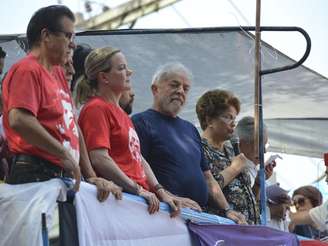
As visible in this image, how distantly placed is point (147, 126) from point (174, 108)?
0.76 ft

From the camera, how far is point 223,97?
15.5 feet

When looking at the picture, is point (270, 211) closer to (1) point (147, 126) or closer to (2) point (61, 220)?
(1) point (147, 126)

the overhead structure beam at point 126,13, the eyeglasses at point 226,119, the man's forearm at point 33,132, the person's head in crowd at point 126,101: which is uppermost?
the overhead structure beam at point 126,13

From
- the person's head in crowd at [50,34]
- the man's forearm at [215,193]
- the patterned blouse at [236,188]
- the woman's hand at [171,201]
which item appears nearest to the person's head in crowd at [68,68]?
the person's head in crowd at [50,34]

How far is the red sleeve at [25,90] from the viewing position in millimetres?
2883

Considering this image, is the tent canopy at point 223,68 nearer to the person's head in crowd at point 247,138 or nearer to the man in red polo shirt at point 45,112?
the person's head in crowd at point 247,138

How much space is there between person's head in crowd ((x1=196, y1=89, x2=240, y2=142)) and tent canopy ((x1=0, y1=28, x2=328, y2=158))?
1.20 m

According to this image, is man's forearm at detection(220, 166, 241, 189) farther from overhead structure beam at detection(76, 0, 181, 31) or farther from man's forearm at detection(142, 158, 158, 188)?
overhead structure beam at detection(76, 0, 181, 31)

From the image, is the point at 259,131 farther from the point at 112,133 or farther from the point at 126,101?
the point at 112,133

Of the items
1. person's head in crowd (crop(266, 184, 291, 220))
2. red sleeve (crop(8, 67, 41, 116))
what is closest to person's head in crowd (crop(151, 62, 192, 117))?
red sleeve (crop(8, 67, 41, 116))

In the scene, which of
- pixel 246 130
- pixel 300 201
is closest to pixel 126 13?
pixel 300 201

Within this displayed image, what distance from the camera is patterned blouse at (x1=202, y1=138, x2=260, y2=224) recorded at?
4.45m

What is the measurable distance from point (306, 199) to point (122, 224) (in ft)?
11.4

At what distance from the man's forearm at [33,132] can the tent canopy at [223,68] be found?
2.92m
